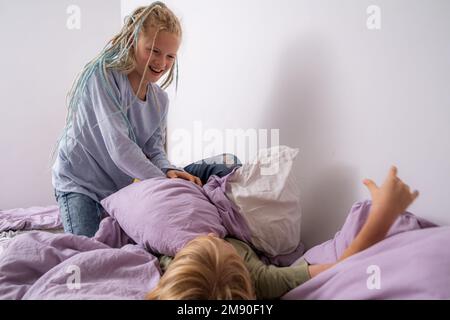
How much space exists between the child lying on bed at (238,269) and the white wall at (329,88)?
0.10m

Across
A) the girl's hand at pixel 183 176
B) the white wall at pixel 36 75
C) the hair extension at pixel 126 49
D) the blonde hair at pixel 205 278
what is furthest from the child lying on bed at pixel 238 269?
the white wall at pixel 36 75

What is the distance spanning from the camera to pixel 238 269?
527 mm

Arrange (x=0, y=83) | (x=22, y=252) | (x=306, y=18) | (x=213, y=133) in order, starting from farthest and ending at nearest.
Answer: (x=0, y=83) → (x=213, y=133) → (x=306, y=18) → (x=22, y=252)

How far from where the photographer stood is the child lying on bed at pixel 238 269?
0.48m

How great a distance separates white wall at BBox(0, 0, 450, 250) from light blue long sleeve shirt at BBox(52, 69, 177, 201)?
0.29 m

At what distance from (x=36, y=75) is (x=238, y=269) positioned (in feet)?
6.36

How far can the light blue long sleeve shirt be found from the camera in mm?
958

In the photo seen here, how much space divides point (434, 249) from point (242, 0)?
35.6 inches

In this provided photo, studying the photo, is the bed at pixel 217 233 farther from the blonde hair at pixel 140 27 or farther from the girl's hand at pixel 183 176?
the blonde hair at pixel 140 27

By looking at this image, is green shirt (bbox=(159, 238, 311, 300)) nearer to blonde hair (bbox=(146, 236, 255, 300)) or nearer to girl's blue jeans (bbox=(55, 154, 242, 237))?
blonde hair (bbox=(146, 236, 255, 300))

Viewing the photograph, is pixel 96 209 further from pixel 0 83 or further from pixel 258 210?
pixel 0 83

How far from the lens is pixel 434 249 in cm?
48

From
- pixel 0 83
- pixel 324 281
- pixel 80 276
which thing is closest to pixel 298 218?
pixel 324 281
